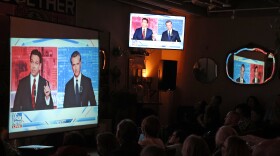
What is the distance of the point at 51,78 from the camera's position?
6512mm

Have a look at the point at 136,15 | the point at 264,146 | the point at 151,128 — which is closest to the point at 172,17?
the point at 136,15

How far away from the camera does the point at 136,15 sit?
954 centimetres

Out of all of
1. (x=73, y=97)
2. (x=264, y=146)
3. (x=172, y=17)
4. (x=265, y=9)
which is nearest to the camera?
(x=264, y=146)

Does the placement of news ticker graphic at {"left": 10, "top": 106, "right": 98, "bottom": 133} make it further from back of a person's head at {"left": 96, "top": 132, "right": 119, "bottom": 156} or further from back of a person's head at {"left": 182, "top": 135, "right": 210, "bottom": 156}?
back of a person's head at {"left": 182, "top": 135, "right": 210, "bottom": 156}

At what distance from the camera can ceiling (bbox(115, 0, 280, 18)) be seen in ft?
33.9

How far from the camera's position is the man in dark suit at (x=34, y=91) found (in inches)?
240

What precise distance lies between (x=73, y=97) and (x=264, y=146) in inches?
155

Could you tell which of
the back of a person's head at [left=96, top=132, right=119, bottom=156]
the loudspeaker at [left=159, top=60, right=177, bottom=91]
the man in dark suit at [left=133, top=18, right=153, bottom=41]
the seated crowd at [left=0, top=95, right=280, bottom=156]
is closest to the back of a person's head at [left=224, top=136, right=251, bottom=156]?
the seated crowd at [left=0, top=95, right=280, bottom=156]

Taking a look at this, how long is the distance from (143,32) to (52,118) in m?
3.50

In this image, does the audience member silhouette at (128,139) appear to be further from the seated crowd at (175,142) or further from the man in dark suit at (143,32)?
the man in dark suit at (143,32)

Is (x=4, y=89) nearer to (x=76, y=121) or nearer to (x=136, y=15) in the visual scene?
(x=76, y=121)

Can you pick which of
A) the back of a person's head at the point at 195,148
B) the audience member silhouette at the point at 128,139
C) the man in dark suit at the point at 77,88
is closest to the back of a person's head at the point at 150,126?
the audience member silhouette at the point at 128,139

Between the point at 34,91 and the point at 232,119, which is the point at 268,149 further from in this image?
the point at 34,91

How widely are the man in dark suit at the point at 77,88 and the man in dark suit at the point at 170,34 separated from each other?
2.86 meters
